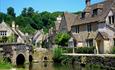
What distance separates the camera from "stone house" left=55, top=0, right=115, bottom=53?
2450 inches

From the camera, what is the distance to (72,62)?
6244cm

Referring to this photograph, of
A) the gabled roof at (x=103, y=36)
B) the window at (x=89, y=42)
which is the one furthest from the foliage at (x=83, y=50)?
the window at (x=89, y=42)

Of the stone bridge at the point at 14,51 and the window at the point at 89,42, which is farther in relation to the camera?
the window at the point at 89,42

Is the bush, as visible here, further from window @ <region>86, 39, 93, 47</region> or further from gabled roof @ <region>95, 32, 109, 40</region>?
window @ <region>86, 39, 93, 47</region>

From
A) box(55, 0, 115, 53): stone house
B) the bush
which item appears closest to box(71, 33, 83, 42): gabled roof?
box(55, 0, 115, 53): stone house

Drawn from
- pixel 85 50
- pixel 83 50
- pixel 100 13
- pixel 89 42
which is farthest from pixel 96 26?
pixel 85 50

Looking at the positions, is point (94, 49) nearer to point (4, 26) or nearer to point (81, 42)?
A: point (81, 42)

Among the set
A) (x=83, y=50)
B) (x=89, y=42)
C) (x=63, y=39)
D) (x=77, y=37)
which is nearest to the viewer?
(x=83, y=50)

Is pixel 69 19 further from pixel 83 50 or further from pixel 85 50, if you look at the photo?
pixel 85 50

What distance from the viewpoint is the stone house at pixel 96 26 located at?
62219 millimetres

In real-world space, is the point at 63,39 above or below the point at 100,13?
below

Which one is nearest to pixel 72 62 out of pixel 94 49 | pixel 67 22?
pixel 94 49

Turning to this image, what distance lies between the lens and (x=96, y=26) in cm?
6900

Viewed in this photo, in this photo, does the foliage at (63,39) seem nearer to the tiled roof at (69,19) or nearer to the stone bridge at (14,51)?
the tiled roof at (69,19)
